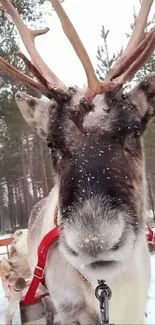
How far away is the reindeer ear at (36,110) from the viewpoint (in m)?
3.77

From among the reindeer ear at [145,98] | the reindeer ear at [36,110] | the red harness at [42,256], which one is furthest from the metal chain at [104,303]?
the reindeer ear at [36,110]

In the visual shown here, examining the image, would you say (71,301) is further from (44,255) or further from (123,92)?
(123,92)

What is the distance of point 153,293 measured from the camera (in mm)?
5785

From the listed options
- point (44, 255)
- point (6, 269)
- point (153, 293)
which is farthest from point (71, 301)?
point (6, 269)

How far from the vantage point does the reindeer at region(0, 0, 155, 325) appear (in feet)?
7.89

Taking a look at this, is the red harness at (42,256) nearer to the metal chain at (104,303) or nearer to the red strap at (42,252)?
the red strap at (42,252)

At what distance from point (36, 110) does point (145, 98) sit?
92cm

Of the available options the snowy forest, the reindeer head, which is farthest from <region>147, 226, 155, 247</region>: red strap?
the snowy forest

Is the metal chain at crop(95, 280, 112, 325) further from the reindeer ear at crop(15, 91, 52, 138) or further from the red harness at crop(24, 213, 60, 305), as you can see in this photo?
the reindeer ear at crop(15, 91, 52, 138)

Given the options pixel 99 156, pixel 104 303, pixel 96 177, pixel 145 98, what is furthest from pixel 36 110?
pixel 104 303

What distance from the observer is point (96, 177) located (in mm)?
2520

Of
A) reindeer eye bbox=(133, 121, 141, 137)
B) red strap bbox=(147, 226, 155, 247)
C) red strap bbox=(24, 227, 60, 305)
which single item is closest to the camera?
reindeer eye bbox=(133, 121, 141, 137)

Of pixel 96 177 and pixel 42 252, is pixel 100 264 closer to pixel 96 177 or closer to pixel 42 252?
pixel 96 177

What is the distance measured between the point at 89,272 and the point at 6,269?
525 cm
